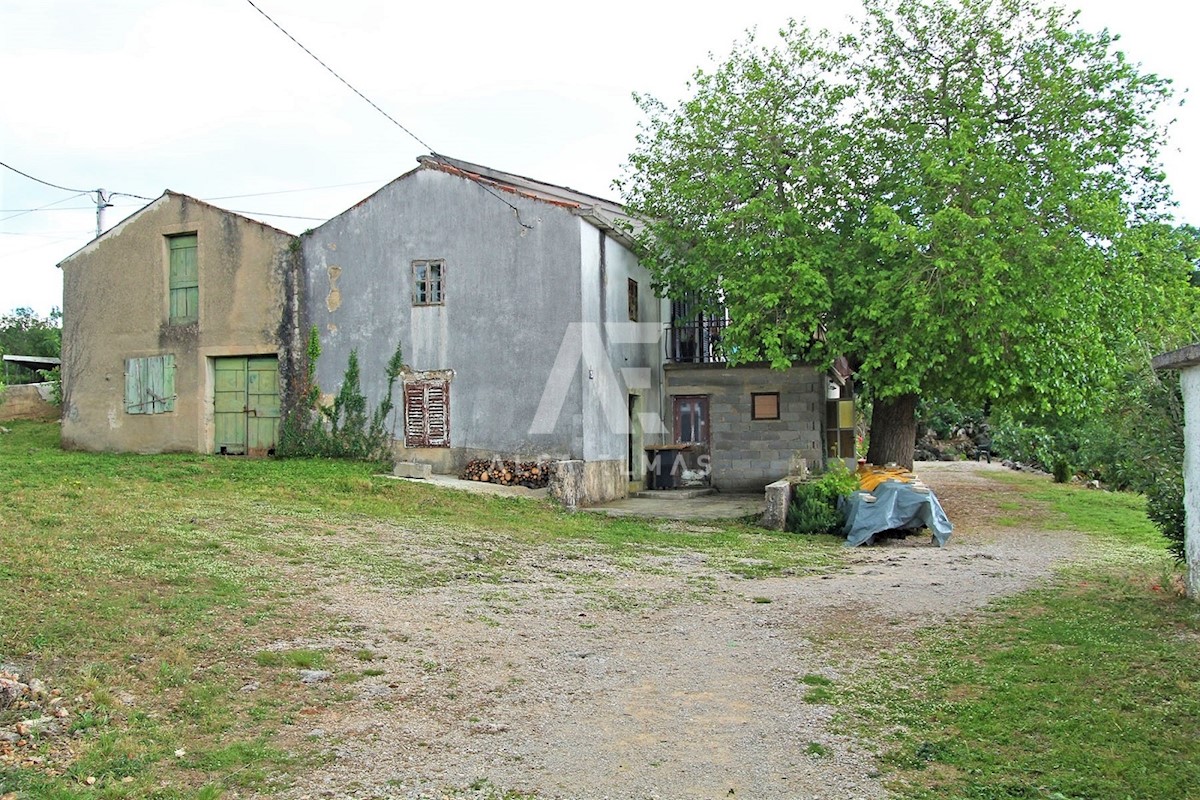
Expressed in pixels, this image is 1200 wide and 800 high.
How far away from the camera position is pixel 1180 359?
8203mm

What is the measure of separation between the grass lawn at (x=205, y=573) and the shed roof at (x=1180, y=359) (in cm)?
504

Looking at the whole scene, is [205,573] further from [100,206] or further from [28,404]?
[100,206]

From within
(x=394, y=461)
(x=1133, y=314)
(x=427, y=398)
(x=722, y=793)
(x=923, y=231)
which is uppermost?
(x=923, y=231)

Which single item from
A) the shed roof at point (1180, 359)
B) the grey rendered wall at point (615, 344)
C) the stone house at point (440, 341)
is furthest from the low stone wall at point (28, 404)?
the shed roof at point (1180, 359)

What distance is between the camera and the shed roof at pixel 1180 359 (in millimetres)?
7985

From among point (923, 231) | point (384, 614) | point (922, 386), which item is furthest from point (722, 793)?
point (922, 386)

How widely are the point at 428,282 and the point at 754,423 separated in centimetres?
775

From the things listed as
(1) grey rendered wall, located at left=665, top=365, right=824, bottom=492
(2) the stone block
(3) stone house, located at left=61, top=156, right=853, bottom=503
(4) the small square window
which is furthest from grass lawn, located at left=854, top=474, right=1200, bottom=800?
(4) the small square window

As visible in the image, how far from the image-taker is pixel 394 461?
62.3 ft

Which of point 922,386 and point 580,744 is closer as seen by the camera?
point 580,744

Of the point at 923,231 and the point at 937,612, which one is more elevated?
the point at 923,231

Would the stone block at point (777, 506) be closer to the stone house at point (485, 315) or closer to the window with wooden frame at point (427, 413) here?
the stone house at point (485, 315)

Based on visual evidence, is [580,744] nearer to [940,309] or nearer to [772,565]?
[772,565]

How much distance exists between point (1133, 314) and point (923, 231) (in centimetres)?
410
